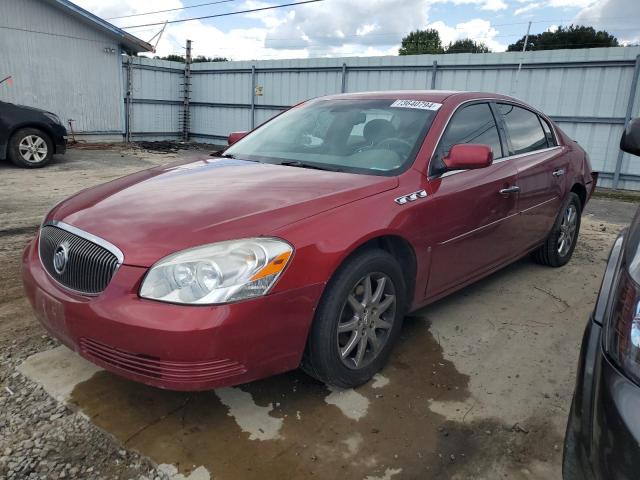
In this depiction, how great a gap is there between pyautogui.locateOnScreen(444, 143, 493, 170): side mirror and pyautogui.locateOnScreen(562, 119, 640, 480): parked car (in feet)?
4.29

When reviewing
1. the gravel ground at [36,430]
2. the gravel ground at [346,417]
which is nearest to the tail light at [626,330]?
the gravel ground at [346,417]

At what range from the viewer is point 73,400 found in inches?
96.7

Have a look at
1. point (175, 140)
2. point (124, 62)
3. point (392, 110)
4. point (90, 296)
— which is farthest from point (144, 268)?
point (175, 140)

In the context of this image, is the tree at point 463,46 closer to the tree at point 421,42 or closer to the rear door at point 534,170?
the tree at point 421,42

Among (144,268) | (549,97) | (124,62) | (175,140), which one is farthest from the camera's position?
(175,140)

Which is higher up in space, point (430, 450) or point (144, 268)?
point (144, 268)

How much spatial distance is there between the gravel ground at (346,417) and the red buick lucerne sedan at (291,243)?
10.2 inches

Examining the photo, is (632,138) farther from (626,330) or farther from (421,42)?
(421,42)

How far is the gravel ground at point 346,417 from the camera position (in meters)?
2.09

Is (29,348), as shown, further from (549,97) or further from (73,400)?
(549,97)

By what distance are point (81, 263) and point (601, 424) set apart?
2035mm

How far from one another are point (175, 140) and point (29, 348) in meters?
15.6

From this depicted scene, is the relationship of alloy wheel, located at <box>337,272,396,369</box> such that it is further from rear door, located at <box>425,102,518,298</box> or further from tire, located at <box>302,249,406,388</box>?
rear door, located at <box>425,102,518,298</box>

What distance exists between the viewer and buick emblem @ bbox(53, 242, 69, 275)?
7.53 feet
